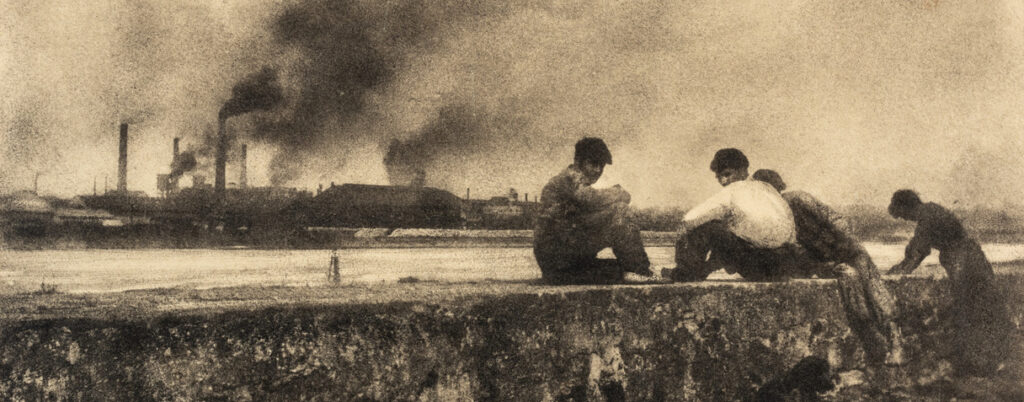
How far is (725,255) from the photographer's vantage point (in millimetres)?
3344

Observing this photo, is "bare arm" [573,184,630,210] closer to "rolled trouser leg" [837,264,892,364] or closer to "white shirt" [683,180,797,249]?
"white shirt" [683,180,797,249]

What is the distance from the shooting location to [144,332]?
5.17 feet

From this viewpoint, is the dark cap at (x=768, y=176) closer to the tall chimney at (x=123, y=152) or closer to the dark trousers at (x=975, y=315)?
the dark trousers at (x=975, y=315)

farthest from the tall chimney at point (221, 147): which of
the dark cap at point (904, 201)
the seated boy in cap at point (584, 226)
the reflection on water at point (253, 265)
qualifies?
the dark cap at point (904, 201)

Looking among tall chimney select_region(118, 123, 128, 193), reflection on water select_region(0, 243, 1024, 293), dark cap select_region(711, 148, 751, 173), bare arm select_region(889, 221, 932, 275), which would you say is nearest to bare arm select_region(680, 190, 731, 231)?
dark cap select_region(711, 148, 751, 173)

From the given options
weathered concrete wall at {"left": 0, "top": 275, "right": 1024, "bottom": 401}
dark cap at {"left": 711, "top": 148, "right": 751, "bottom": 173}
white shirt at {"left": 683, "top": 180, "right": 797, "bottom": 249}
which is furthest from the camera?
dark cap at {"left": 711, "top": 148, "right": 751, "bottom": 173}

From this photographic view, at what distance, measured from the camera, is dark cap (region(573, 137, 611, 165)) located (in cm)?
293

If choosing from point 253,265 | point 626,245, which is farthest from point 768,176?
point 253,265

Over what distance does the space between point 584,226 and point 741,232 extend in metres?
0.86

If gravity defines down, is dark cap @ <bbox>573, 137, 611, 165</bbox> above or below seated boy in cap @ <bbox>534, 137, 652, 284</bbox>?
above

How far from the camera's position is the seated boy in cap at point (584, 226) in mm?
2850

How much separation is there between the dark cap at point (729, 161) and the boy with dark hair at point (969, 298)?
109cm

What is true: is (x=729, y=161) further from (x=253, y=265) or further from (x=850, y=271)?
(x=253, y=265)

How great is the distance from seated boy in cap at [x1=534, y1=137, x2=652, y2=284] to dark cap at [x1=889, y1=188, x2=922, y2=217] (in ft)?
8.82
